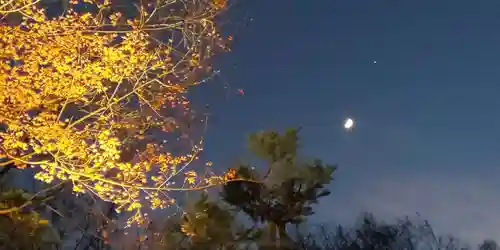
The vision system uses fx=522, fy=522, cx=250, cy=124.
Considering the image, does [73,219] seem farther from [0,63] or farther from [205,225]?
[0,63]

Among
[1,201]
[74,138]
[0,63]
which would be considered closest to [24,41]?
[0,63]

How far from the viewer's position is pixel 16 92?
19.5 ft

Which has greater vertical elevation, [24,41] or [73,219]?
[24,41]

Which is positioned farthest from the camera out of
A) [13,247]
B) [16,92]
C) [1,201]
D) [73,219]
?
[73,219]

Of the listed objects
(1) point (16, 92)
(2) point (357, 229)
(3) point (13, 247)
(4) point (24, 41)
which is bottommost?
(2) point (357, 229)

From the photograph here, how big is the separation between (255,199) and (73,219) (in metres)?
5.67

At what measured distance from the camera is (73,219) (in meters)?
15.7

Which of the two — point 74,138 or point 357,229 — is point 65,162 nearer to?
point 74,138

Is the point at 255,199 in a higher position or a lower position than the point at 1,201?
lower

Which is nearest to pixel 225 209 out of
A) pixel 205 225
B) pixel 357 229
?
pixel 205 225

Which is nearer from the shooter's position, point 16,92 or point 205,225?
point 16,92

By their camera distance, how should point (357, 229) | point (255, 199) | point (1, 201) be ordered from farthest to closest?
point (357, 229), point (255, 199), point (1, 201)

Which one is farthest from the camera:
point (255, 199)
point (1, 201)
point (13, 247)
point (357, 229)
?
point (357, 229)

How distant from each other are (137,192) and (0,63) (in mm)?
2161
